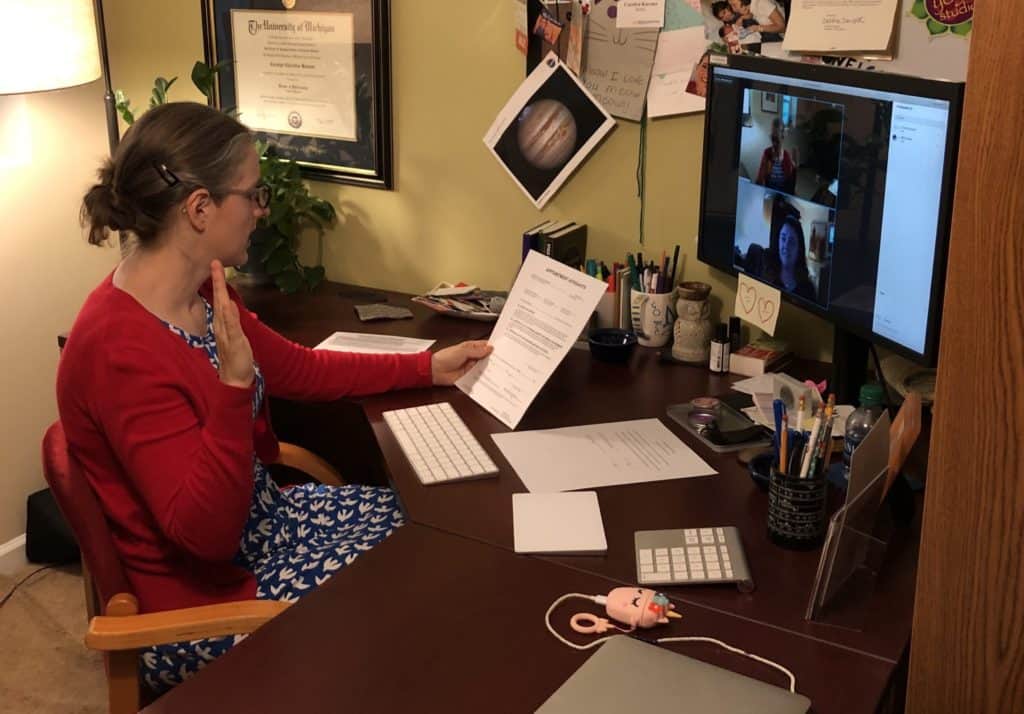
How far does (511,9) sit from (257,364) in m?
0.95

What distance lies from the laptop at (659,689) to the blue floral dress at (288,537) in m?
0.60

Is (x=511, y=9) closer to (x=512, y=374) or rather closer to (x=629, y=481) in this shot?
(x=512, y=374)

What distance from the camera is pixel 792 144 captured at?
1.77m

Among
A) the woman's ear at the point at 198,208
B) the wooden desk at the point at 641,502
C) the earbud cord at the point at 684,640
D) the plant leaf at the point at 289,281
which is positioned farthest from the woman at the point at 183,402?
the plant leaf at the point at 289,281

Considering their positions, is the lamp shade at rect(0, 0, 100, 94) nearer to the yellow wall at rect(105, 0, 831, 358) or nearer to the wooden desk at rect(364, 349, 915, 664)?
the yellow wall at rect(105, 0, 831, 358)

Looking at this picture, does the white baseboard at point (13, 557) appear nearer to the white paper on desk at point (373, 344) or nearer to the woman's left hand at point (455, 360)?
the white paper on desk at point (373, 344)

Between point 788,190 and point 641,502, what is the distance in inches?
24.3

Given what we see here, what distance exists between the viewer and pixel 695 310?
2.09 meters

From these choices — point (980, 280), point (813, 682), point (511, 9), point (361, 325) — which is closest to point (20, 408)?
point (361, 325)

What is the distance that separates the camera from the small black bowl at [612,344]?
2.10 m

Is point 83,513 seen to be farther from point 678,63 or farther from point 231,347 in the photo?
point 678,63

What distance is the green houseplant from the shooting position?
8.33 feet

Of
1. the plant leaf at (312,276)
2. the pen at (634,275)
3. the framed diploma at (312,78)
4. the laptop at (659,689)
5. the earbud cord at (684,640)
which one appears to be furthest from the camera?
the plant leaf at (312,276)
